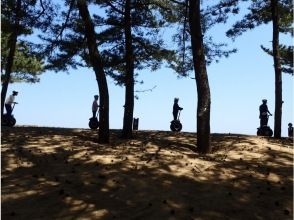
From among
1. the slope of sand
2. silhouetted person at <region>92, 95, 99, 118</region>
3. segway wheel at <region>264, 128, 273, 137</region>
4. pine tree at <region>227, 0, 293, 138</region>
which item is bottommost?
the slope of sand

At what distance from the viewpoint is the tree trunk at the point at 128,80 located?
19.6 meters

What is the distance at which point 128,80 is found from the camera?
20.0m

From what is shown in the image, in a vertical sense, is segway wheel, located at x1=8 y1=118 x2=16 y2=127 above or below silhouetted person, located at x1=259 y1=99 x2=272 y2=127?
below

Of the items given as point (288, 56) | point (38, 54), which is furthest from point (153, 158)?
point (288, 56)

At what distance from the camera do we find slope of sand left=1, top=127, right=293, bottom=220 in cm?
997

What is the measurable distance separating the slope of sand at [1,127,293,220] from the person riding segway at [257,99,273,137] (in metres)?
6.05

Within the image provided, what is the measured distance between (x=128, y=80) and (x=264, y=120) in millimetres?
8283

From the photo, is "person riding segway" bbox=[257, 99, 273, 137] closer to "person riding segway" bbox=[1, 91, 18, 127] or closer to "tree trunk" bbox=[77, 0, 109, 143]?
"tree trunk" bbox=[77, 0, 109, 143]

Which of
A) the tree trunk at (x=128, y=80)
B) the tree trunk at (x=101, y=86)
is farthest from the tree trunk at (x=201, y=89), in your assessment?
the tree trunk at (x=128, y=80)

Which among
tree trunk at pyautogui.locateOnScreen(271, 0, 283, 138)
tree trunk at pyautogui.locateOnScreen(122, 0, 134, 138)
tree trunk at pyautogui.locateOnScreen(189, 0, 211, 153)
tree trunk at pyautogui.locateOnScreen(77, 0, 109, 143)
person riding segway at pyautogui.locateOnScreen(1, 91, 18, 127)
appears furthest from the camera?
person riding segway at pyautogui.locateOnScreen(1, 91, 18, 127)

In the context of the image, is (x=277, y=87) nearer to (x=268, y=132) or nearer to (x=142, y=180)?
(x=268, y=132)

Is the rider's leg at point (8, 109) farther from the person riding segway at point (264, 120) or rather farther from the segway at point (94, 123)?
the person riding segway at point (264, 120)

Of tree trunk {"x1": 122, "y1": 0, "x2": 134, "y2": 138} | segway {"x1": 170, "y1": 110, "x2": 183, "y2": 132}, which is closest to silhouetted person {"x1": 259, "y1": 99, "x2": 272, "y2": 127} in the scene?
segway {"x1": 170, "y1": 110, "x2": 183, "y2": 132}

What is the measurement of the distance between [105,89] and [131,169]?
17.2ft
